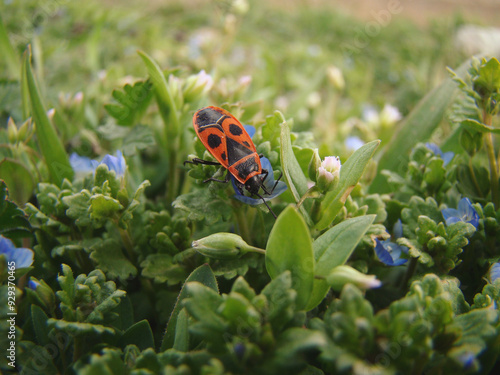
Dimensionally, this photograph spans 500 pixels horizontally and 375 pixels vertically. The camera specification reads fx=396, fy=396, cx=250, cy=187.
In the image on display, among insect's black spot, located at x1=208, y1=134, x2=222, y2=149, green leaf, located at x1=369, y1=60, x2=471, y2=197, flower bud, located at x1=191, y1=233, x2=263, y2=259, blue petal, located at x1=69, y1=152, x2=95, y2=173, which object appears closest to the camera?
flower bud, located at x1=191, y1=233, x2=263, y2=259

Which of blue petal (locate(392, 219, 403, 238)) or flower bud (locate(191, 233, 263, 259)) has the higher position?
blue petal (locate(392, 219, 403, 238))

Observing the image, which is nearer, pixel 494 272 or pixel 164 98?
pixel 494 272

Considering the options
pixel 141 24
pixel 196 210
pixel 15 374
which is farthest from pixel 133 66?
pixel 15 374

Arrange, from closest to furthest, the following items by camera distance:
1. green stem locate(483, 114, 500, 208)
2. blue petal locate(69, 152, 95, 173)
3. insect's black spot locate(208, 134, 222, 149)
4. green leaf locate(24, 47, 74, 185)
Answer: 1. insect's black spot locate(208, 134, 222, 149)
2. green stem locate(483, 114, 500, 208)
3. green leaf locate(24, 47, 74, 185)
4. blue petal locate(69, 152, 95, 173)

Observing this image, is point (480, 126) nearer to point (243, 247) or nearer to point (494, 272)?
point (494, 272)

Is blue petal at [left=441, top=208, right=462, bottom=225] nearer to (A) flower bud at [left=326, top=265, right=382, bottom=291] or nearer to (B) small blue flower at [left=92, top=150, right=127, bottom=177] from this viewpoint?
(A) flower bud at [left=326, top=265, right=382, bottom=291]

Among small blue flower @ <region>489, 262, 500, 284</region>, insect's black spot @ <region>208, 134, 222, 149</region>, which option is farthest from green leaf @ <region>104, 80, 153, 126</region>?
small blue flower @ <region>489, 262, 500, 284</region>

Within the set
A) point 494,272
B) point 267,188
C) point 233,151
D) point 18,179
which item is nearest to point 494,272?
point 494,272

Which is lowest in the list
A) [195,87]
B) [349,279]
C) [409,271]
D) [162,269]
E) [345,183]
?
[162,269]
